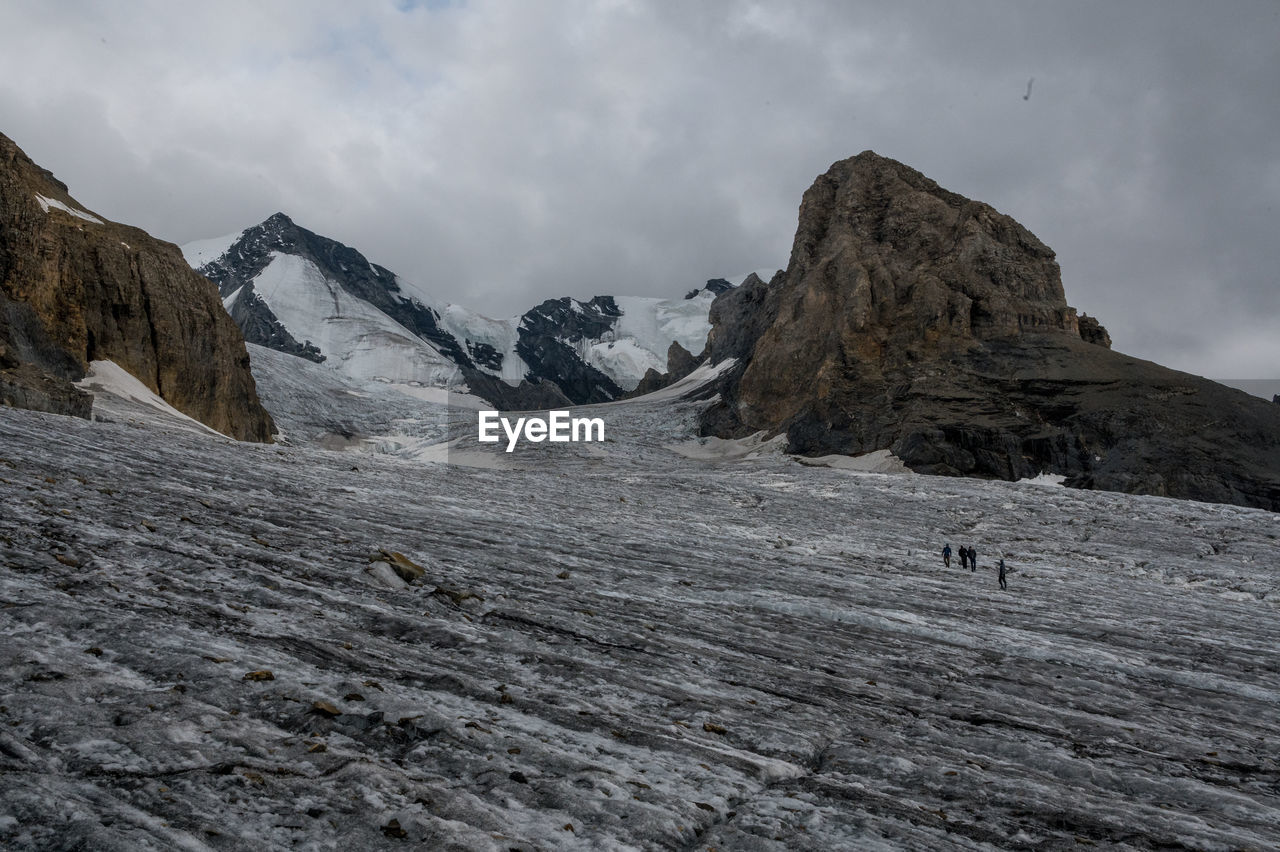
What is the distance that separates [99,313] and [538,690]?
4552 cm

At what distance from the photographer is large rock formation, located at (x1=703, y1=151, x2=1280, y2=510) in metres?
54.8

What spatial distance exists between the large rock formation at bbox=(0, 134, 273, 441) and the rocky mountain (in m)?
83.2

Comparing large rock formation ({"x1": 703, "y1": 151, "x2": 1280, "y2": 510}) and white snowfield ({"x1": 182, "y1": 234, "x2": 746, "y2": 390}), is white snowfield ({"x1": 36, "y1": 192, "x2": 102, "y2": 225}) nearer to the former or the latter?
large rock formation ({"x1": 703, "y1": 151, "x2": 1280, "y2": 510})

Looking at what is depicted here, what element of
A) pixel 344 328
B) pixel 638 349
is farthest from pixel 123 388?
pixel 638 349

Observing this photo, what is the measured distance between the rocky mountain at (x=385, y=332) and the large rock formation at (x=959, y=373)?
6187cm

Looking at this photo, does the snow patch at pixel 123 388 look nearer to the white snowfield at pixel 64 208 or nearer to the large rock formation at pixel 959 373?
the white snowfield at pixel 64 208

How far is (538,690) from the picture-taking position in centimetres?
753

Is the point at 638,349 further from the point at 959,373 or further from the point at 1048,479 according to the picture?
the point at 1048,479

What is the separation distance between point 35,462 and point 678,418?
70974 millimetres

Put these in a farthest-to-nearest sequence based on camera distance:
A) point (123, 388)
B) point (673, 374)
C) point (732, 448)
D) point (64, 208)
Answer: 1. point (673, 374)
2. point (732, 448)
3. point (64, 208)
4. point (123, 388)

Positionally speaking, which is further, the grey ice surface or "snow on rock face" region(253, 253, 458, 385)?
"snow on rock face" region(253, 253, 458, 385)

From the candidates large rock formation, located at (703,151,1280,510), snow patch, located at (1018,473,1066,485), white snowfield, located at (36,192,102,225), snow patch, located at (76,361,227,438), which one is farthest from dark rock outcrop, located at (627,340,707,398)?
snow patch, located at (76,361,227,438)

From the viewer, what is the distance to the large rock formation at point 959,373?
54.8 metres

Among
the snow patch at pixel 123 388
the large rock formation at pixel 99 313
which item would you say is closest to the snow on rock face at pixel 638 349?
the large rock formation at pixel 99 313
